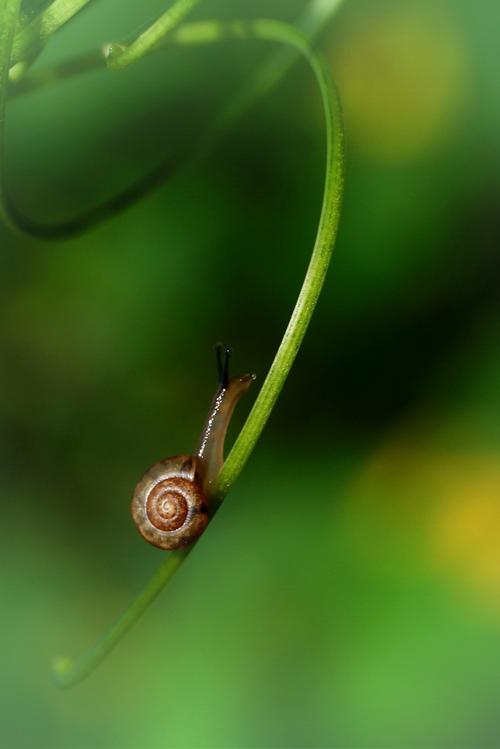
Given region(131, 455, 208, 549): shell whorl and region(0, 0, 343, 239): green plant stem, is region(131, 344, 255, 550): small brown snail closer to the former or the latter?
region(131, 455, 208, 549): shell whorl

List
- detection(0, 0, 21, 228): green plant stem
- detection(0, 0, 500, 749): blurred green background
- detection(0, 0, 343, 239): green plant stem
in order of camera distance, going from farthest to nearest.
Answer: detection(0, 0, 500, 749): blurred green background → detection(0, 0, 343, 239): green plant stem → detection(0, 0, 21, 228): green plant stem

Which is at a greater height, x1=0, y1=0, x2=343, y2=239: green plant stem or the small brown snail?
x1=0, y1=0, x2=343, y2=239: green plant stem

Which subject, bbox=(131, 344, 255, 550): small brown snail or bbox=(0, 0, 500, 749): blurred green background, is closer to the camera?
bbox=(131, 344, 255, 550): small brown snail

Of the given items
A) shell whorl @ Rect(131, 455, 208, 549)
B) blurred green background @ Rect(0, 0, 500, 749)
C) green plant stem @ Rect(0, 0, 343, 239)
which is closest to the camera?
green plant stem @ Rect(0, 0, 343, 239)

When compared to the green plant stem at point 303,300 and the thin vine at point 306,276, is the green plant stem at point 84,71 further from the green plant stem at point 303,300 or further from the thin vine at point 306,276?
the green plant stem at point 303,300

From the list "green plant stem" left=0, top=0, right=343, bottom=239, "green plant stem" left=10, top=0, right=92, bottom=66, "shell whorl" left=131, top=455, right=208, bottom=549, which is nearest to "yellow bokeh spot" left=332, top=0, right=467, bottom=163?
"green plant stem" left=0, top=0, right=343, bottom=239

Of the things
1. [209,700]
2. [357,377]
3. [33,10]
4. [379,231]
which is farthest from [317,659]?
[33,10]

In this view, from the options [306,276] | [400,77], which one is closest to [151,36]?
[306,276]

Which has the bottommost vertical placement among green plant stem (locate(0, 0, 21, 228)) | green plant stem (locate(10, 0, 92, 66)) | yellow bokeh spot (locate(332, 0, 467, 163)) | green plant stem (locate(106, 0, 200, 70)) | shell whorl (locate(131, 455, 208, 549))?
shell whorl (locate(131, 455, 208, 549))
